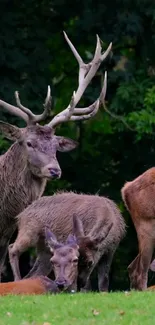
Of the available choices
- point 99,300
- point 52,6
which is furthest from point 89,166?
point 99,300

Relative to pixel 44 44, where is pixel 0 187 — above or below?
above

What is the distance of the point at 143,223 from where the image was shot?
1634 centimetres

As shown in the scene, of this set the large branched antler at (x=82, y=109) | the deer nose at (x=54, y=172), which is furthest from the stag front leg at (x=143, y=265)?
the large branched antler at (x=82, y=109)

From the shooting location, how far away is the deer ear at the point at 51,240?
15.1 meters

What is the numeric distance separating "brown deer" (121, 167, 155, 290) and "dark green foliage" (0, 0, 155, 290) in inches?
196

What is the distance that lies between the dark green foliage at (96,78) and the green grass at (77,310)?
8.38m

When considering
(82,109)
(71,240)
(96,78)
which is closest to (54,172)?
(71,240)

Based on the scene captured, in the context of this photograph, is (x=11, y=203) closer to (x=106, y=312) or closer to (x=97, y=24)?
(x=106, y=312)

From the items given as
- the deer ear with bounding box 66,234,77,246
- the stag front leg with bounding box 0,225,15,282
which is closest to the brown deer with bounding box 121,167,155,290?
the deer ear with bounding box 66,234,77,246

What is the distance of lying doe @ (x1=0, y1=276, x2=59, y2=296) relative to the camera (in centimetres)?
1405

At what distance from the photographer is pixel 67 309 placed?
12453mm

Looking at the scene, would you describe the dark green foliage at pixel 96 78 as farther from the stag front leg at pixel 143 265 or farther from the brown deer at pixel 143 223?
the stag front leg at pixel 143 265

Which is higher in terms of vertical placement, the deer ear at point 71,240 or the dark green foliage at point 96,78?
the deer ear at point 71,240

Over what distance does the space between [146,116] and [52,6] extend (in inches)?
147
